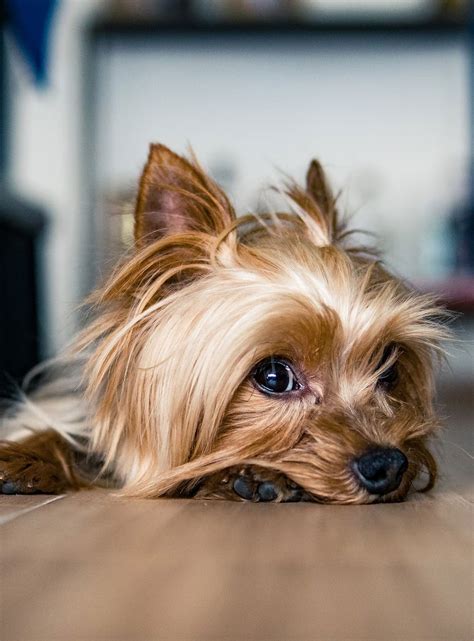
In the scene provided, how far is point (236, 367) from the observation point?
4.20ft

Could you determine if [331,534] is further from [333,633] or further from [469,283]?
[469,283]

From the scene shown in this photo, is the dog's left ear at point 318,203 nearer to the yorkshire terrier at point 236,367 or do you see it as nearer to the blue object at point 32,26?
the yorkshire terrier at point 236,367

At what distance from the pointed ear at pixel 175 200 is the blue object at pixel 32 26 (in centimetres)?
89

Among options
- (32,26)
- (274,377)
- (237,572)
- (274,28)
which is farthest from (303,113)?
(237,572)

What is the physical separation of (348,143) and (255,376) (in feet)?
14.0

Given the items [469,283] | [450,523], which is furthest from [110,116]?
[450,523]

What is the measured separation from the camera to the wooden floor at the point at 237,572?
59 centimetres

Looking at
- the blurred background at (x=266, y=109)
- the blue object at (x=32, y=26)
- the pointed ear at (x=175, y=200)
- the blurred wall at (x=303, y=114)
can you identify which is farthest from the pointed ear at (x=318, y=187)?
the blurred wall at (x=303, y=114)

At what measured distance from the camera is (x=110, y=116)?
5359 millimetres

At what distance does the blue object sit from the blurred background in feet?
9.40

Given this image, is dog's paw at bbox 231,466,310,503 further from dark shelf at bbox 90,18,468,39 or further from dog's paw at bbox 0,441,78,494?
dark shelf at bbox 90,18,468,39

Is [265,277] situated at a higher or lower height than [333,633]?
higher

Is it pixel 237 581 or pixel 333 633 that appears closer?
pixel 333 633

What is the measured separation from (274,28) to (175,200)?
4.09 m
